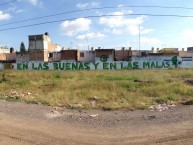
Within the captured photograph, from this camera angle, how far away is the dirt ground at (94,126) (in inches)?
331

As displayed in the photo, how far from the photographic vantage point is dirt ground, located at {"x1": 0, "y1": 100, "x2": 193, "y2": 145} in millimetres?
8398

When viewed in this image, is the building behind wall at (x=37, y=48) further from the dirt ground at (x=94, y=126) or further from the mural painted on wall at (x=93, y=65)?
the dirt ground at (x=94, y=126)

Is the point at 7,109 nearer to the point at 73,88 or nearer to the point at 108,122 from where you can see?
the point at 108,122

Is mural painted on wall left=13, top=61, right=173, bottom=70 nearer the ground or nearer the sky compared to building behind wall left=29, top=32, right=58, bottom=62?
nearer the ground

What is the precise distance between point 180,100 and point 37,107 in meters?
6.48

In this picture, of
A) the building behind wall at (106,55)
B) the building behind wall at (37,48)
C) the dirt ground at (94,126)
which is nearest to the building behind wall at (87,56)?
the building behind wall at (106,55)

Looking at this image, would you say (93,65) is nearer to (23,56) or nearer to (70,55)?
(70,55)

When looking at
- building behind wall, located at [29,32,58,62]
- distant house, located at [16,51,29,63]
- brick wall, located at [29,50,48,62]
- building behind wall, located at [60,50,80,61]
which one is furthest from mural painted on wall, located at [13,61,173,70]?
distant house, located at [16,51,29,63]

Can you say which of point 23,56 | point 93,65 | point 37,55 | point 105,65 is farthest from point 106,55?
point 23,56

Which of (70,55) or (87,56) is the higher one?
(70,55)

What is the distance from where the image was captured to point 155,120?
10977 millimetres

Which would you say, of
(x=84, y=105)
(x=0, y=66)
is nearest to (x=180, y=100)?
(x=84, y=105)

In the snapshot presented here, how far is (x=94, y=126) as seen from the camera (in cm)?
1028

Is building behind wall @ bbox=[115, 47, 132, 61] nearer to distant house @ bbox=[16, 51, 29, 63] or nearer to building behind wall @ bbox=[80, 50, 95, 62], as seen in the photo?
building behind wall @ bbox=[80, 50, 95, 62]
